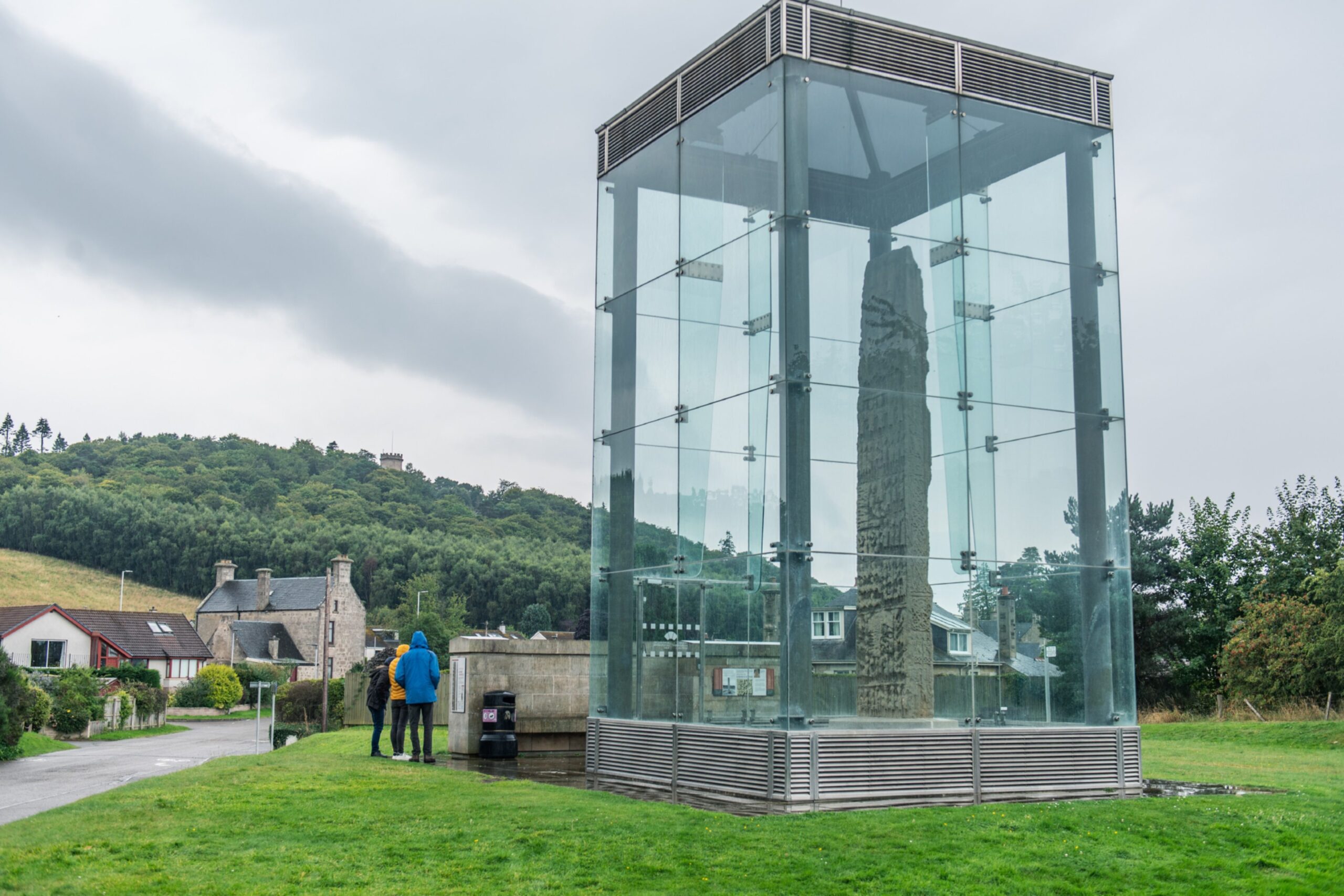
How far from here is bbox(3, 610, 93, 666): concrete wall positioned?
57.7 metres

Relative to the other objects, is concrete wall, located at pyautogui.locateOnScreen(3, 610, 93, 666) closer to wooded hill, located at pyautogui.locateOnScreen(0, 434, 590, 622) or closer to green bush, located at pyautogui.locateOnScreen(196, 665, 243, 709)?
green bush, located at pyautogui.locateOnScreen(196, 665, 243, 709)

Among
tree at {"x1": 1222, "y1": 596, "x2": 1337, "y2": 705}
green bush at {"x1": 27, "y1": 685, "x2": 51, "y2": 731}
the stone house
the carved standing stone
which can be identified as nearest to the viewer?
the carved standing stone

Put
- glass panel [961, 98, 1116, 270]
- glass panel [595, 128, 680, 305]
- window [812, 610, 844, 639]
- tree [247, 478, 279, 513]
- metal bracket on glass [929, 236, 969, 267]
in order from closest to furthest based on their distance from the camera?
window [812, 610, 844, 639]
metal bracket on glass [929, 236, 969, 267]
glass panel [961, 98, 1116, 270]
glass panel [595, 128, 680, 305]
tree [247, 478, 279, 513]

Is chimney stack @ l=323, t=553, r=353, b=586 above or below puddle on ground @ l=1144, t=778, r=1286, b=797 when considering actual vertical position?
above

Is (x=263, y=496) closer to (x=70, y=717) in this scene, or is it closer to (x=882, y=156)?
(x=70, y=717)

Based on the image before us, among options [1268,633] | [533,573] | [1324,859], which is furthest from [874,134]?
[533,573]

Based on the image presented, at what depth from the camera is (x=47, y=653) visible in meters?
59.8

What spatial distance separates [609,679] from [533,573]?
320 ft

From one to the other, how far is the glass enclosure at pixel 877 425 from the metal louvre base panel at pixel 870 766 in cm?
27

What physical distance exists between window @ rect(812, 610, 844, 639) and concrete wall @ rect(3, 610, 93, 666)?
54425mm

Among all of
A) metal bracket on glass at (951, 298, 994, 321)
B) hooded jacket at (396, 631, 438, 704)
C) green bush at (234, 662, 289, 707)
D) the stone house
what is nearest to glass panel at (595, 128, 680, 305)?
metal bracket on glass at (951, 298, 994, 321)

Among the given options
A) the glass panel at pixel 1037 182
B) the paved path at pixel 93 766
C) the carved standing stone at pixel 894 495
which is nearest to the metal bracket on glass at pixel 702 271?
the carved standing stone at pixel 894 495

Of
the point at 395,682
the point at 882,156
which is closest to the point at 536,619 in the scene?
the point at 395,682

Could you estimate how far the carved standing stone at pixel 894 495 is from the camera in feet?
38.7
